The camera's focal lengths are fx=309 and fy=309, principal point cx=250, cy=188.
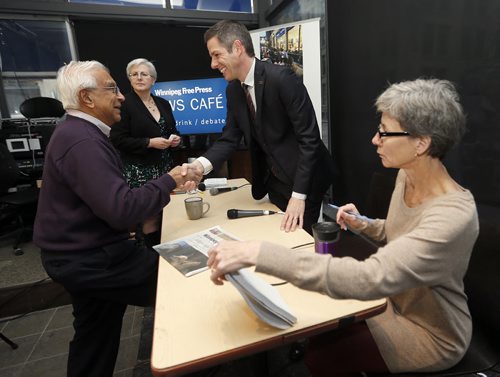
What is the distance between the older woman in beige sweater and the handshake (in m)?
0.81

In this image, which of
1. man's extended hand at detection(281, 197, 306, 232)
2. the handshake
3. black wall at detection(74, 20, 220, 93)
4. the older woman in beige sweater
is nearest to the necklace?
the handshake

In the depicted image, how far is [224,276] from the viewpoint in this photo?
2.43 feet

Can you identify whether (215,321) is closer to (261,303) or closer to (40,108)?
(261,303)

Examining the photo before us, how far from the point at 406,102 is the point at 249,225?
85cm

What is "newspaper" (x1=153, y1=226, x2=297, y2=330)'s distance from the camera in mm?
751

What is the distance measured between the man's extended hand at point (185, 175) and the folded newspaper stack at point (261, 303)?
0.81 metres

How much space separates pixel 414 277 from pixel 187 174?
44.7 inches

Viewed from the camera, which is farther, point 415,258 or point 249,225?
point 249,225

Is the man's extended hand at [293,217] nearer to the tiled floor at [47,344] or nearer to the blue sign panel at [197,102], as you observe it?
the tiled floor at [47,344]

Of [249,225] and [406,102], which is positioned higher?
[406,102]

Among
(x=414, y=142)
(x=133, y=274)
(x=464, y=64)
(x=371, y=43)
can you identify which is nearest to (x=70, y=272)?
(x=133, y=274)

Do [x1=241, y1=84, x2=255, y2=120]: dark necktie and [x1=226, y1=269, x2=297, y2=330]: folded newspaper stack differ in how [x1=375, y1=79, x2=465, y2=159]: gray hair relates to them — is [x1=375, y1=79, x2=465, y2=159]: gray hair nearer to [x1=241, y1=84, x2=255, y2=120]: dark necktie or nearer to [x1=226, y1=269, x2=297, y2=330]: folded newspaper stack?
[x1=226, y1=269, x2=297, y2=330]: folded newspaper stack

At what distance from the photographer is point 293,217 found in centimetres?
143

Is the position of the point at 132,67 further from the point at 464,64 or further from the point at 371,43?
the point at 464,64
